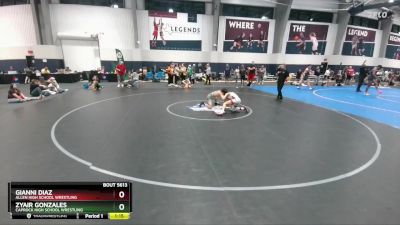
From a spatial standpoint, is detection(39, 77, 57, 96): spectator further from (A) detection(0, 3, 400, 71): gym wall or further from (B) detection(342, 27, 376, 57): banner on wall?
(B) detection(342, 27, 376, 57): banner on wall

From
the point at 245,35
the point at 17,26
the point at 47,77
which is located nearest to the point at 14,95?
the point at 47,77

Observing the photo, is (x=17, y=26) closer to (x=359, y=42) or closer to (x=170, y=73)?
(x=170, y=73)

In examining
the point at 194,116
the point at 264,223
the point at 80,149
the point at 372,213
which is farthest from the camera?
the point at 194,116

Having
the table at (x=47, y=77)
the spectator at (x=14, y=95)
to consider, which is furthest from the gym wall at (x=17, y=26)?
the spectator at (x=14, y=95)

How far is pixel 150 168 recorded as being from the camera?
552 centimetres

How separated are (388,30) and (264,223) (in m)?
41.1

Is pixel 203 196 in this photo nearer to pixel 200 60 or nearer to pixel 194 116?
pixel 194 116

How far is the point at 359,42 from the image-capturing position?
3269 centimetres

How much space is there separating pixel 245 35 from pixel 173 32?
8324mm

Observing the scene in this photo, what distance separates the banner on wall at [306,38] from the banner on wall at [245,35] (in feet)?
10.9

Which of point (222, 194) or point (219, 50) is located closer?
point (222, 194)

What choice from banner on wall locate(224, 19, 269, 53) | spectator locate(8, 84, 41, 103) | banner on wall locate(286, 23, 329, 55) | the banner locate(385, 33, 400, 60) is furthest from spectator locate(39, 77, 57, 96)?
the banner locate(385, 33, 400, 60)

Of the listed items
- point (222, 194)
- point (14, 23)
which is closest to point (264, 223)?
point (222, 194)
